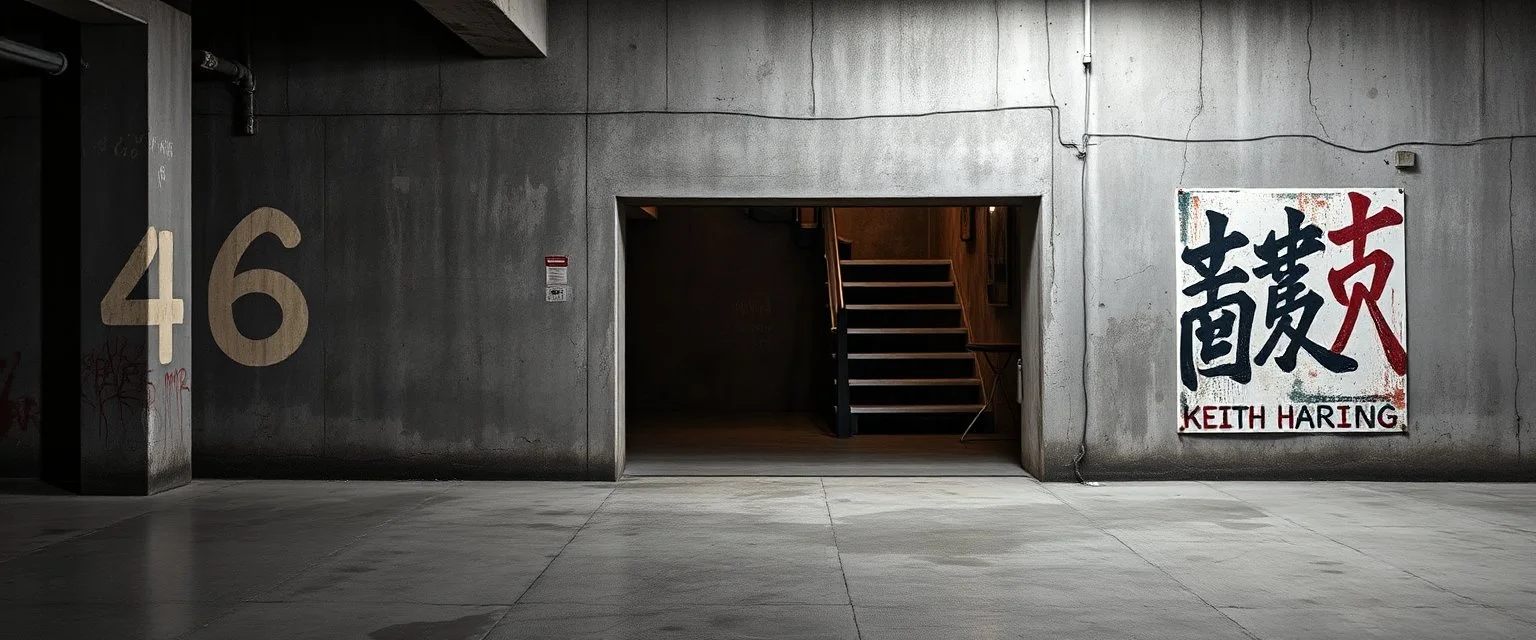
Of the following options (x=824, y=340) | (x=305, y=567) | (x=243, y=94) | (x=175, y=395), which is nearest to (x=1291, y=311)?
(x=305, y=567)

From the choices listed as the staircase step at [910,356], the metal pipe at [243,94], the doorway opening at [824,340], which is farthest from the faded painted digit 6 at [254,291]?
the staircase step at [910,356]

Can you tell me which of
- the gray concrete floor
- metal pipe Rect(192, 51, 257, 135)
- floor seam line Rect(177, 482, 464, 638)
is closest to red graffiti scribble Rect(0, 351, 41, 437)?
the gray concrete floor

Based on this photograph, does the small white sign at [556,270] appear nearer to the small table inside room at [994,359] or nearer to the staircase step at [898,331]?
the small table inside room at [994,359]

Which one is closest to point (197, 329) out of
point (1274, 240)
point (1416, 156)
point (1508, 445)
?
point (1274, 240)

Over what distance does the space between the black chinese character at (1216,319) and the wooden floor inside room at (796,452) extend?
1.37 m

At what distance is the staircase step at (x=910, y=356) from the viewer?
1109 centimetres

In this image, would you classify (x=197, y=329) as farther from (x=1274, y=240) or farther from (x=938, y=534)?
(x=1274, y=240)

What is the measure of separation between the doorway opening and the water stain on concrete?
3.92 m

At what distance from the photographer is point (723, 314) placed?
529 inches

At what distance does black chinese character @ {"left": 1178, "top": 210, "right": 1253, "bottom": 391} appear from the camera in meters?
7.68

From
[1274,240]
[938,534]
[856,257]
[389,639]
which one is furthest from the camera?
[856,257]

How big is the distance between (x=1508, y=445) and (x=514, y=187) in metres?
6.55

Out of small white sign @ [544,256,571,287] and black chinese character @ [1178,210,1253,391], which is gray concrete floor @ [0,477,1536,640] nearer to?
black chinese character @ [1178,210,1253,391]

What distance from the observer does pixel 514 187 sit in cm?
778
